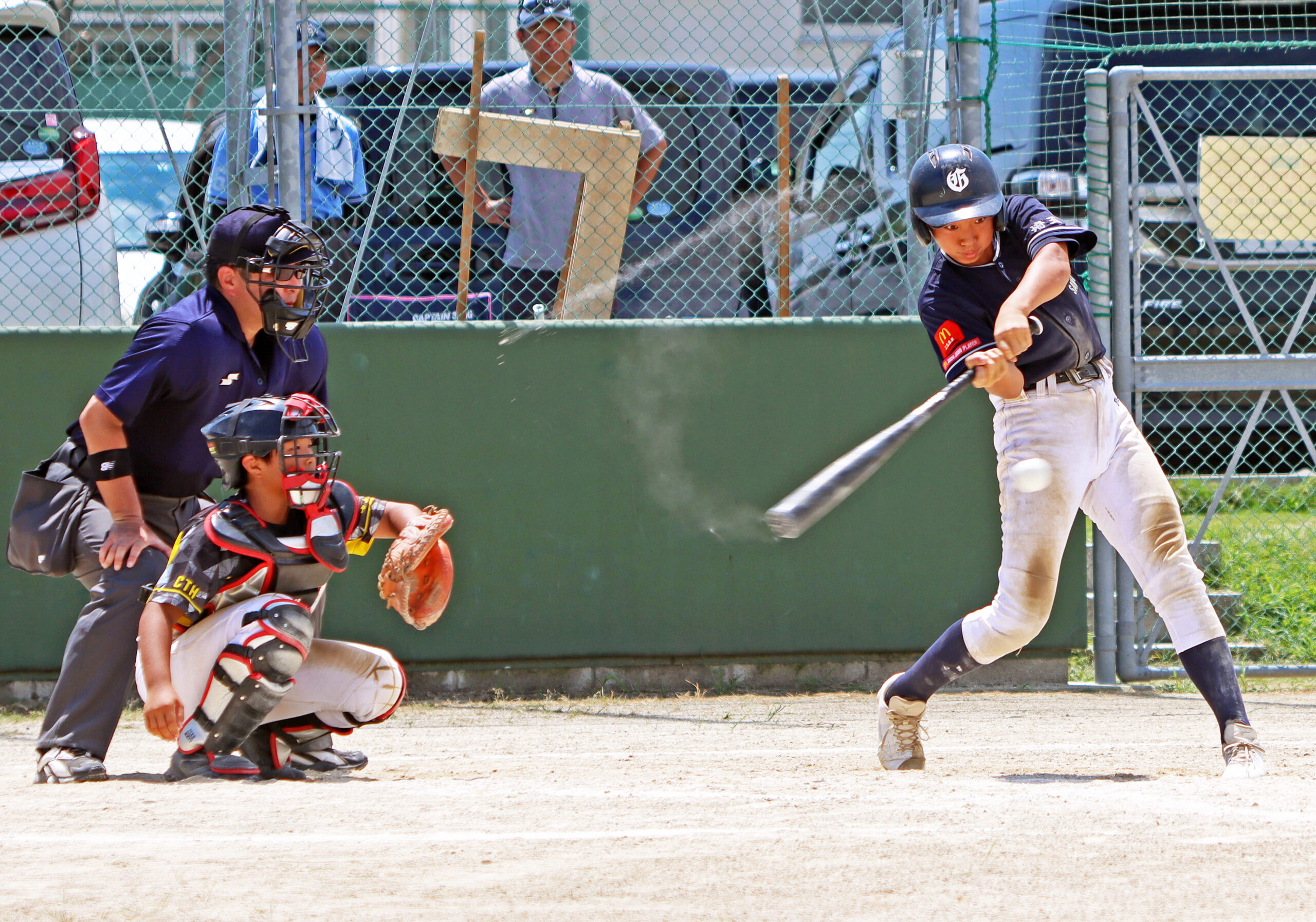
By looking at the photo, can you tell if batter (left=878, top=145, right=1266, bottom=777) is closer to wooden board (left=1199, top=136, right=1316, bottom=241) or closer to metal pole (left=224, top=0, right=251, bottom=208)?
Result: wooden board (left=1199, top=136, right=1316, bottom=241)

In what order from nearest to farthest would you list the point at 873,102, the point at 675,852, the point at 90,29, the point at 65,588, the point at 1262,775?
the point at 675,852 → the point at 1262,775 → the point at 65,588 → the point at 873,102 → the point at 90,29

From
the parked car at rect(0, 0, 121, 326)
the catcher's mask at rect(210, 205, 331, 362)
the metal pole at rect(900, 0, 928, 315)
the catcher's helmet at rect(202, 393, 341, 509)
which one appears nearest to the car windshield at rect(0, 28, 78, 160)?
the parked car at rect(0, 0, 121, 326)

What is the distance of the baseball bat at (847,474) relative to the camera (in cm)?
374

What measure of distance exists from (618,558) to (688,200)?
1.76 meters

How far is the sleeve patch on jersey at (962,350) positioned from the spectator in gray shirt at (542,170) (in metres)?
2.39

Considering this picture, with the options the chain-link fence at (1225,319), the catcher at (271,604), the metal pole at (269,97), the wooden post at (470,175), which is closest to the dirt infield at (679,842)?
the catcher at (271,604)

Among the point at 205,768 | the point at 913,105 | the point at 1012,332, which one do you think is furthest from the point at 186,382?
the point at 913,105

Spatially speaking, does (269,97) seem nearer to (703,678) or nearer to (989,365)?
(703,678)

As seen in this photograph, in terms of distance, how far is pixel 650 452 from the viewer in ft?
19.3

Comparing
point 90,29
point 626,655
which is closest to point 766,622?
point 626,655

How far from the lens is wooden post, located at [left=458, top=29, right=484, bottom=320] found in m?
5.73

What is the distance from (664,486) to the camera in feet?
19.3

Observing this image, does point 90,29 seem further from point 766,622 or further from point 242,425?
point 766,622

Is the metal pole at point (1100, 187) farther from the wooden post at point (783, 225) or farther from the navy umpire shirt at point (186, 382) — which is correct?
the navy umpire shirt at point (186, 382)
